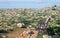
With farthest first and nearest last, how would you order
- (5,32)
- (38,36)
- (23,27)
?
1. (23,27)
2. (5,32)
3. (38,36)

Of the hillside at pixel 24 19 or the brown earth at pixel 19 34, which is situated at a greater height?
the brown earth at pixel 19 34

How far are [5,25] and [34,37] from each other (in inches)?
260

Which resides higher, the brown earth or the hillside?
the brown earth

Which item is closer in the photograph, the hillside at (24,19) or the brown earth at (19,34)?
the brown earth at (19,34)

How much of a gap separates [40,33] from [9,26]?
587 cm

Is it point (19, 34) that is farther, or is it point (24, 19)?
point (24, 19)

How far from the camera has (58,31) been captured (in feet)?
82.9

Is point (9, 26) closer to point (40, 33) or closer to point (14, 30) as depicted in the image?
point (14, 30)

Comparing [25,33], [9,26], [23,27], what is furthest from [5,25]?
[25,33]

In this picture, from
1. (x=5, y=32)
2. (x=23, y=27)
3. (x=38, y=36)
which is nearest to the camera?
(x=38, y=36)

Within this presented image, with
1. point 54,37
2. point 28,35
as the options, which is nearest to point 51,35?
point 54,37

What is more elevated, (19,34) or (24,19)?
(19,34)

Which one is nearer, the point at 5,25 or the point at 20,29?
the point at 20,29

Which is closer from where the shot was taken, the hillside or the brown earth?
the brown earth
